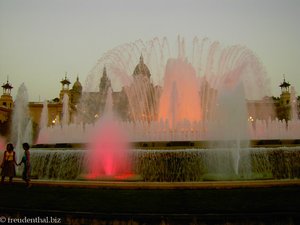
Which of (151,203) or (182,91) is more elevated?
(182,91)

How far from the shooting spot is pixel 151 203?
707 centimetres

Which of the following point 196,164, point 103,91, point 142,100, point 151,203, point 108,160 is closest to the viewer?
point 151,203

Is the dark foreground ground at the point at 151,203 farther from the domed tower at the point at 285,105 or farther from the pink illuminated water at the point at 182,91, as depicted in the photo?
the domed tower at the point at 285,105

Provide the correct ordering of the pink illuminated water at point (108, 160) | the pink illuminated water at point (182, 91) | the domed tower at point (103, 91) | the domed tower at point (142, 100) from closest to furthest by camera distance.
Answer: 1. the pink illuminated water at point (108, 160)
2. the pink illuminated water at point (182, 91)
3. the domed tower at point (142, 100)
4. the domed tower at point (103, 91)

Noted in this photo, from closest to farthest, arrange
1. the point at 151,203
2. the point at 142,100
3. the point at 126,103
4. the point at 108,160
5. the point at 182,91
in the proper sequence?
the point at 151,203 → the point at 108,160 → the point at 182,91 → the point at 142,100 → the point at 126,103

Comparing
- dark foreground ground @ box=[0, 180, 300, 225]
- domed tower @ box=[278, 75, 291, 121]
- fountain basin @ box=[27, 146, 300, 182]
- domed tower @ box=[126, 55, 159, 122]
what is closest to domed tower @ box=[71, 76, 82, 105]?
domed tower @ box=[278, 75, 291, 121]

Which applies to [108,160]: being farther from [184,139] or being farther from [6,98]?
[6,98]

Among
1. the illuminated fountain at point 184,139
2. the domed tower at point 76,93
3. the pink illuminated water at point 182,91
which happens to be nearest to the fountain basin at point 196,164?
the illuminated fountain at point 184,139

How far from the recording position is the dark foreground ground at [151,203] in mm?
5441

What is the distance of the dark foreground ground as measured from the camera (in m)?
5.44

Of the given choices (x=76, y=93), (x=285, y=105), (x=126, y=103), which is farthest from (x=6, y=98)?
(x=285, y=105)

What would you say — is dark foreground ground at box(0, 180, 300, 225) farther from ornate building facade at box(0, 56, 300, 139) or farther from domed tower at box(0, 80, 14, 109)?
domed tower at box(0, 80, 14, 109)

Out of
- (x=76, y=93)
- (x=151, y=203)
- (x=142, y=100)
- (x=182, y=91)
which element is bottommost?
(x=151, y=203)

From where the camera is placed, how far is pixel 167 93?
22938 millimetres
